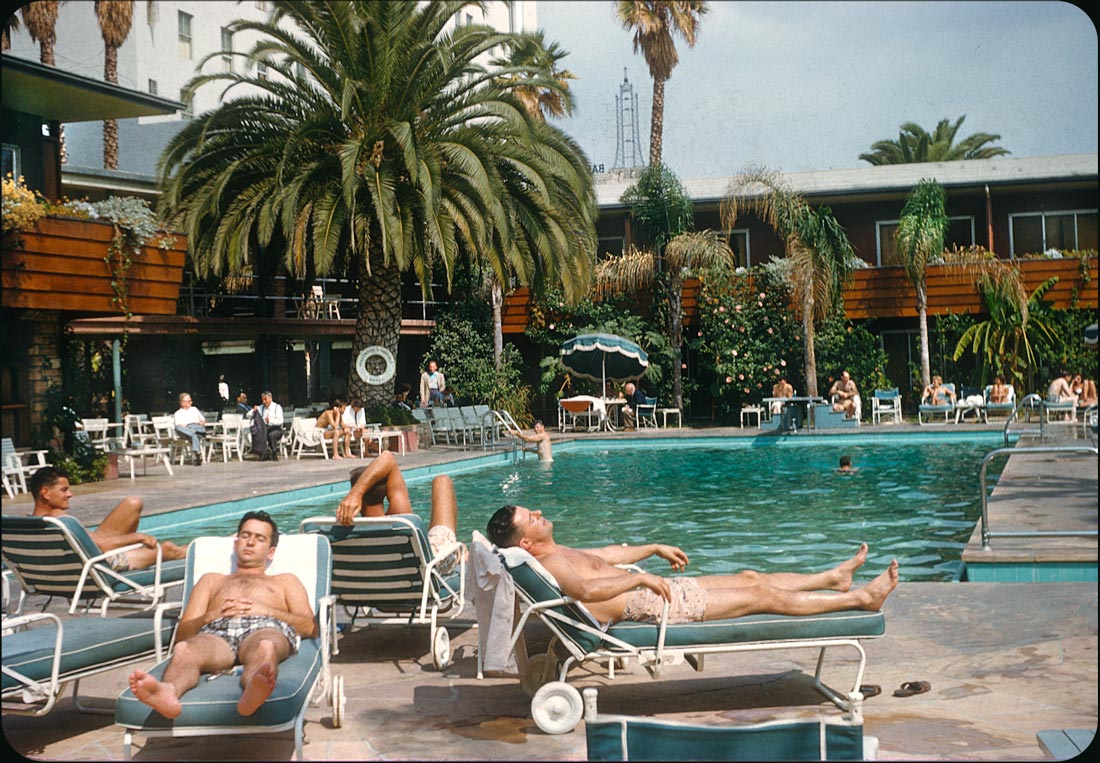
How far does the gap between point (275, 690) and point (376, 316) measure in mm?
18093

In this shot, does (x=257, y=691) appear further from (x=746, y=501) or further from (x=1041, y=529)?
(x=746, y=501)

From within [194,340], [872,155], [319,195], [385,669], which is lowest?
[385,669]

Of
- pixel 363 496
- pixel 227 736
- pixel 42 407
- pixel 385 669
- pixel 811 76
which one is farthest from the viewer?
pixel 42 407

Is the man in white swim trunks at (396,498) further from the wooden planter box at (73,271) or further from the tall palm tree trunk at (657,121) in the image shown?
the tall palm tree trunk at (657,121)

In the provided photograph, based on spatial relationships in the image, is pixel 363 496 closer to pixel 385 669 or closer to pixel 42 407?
pixel 385 669

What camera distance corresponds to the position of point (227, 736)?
456 cm

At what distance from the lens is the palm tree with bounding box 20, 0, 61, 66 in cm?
2556

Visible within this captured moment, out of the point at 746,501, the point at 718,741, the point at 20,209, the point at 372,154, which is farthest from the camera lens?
the point at 372,154

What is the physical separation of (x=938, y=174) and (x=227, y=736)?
83.7 feet

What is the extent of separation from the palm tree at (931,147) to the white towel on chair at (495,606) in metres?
36.5

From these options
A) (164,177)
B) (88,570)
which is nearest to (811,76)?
(88,570)

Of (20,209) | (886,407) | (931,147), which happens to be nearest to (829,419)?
(886,407)

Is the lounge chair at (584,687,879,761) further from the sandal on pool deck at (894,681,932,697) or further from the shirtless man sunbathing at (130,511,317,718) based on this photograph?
the sandal on pool deck at (894,681,932,697)

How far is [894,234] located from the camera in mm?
27344
